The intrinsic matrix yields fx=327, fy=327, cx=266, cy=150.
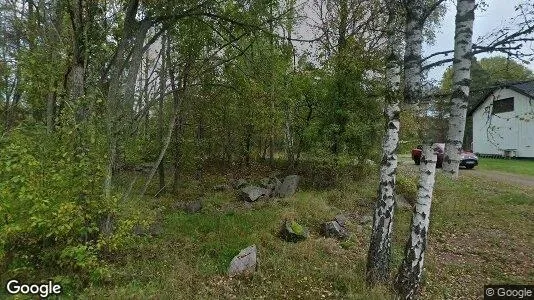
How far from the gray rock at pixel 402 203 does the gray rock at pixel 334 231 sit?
129 inches

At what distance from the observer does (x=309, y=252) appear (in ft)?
22.8

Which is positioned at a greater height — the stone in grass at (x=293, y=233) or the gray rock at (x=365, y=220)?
the stone in grass at (x=293, y=233)

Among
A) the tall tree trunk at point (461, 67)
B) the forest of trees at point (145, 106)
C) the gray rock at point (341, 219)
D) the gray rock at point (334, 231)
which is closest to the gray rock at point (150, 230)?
the forest of trees at point (145, 106)

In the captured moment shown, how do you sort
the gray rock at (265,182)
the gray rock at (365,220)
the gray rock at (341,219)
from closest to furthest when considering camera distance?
the gray rock at (341,219) → the gray rock at (365,220) → the gray rock at (265,182)

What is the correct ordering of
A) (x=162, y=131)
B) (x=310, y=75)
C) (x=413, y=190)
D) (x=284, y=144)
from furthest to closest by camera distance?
(x=284, y=144) < (x=310, y=75) < (x=162, y=131) < (x=413, y=190)

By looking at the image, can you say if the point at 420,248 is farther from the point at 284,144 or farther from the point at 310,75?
the point at 284,144

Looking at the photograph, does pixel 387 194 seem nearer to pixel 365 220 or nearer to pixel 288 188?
pixel 365 220

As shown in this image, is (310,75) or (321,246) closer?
(321,246)

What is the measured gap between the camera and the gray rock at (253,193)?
1233cm

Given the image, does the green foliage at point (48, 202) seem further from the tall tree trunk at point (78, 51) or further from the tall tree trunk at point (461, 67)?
the tall tree trunk at point (461, 67)

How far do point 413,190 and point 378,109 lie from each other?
11.2 ft

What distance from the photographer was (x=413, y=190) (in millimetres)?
11930

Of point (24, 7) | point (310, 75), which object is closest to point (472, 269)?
point (310, 75)

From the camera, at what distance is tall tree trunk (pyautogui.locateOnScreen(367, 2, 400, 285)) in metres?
5.79
